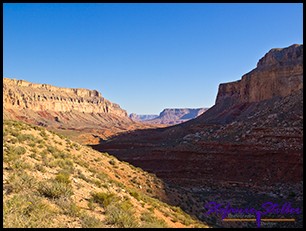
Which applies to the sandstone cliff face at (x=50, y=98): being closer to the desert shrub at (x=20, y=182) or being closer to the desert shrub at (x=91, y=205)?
the desert shrub at (x=20, y=182)

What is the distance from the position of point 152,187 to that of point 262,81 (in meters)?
44.7

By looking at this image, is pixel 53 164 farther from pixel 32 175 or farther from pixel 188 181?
pixel 188 181

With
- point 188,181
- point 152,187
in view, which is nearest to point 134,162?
point 188,181

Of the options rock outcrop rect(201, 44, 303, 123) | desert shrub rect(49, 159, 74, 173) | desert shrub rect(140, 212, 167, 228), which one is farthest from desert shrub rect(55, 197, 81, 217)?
rock outcrop rect(201, 44, 303, 123)

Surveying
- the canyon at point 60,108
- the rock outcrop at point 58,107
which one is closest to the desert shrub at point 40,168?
the canyon at point 60,108

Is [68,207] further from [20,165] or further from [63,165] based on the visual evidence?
[63,165]

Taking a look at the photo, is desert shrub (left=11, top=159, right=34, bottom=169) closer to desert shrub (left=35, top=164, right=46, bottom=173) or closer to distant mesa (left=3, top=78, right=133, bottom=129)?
desert shrub (left=35, top=164, right=46, bottom=173)

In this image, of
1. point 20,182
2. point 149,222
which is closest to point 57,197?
point 20,182

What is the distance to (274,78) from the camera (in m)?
49.2

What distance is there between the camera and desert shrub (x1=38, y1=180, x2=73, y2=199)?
284 inches

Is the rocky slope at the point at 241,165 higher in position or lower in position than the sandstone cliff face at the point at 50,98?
lower

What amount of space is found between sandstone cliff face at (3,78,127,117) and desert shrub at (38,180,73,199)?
86871mm

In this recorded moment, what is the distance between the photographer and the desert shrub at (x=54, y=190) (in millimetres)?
7211

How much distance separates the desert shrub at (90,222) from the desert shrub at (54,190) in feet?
3.96
